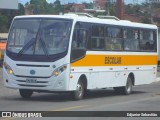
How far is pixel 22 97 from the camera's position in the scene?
2142 centimetres

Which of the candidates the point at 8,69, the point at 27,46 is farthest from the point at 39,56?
Answer: the point at 8,69

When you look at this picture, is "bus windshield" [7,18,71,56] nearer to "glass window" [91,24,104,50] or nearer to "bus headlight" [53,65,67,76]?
"bus headlight" [53,65,67,76]

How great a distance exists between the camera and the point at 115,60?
23812 millimetres

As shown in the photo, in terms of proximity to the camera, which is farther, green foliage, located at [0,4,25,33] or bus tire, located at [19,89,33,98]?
green foliage, located at [0,4,25,33]

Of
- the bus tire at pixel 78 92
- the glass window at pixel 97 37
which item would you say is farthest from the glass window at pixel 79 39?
the bus tire at pixel 78 92

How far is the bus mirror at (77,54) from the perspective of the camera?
66.1 feet

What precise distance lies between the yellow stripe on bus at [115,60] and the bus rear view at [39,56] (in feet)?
2.41

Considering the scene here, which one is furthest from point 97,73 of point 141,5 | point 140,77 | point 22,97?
point 141,5

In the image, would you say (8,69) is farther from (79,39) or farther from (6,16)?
(6,16)

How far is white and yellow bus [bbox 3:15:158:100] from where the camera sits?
19.8 metres

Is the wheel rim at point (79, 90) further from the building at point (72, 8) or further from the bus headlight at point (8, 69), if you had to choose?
the building at point (72, 8)

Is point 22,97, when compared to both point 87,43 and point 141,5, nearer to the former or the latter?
point 87,43

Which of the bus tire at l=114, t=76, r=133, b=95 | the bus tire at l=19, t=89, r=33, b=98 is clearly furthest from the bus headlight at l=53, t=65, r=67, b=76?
the bus tire at l=114, t=76, r=133, b=95

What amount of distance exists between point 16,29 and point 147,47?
8.13m
